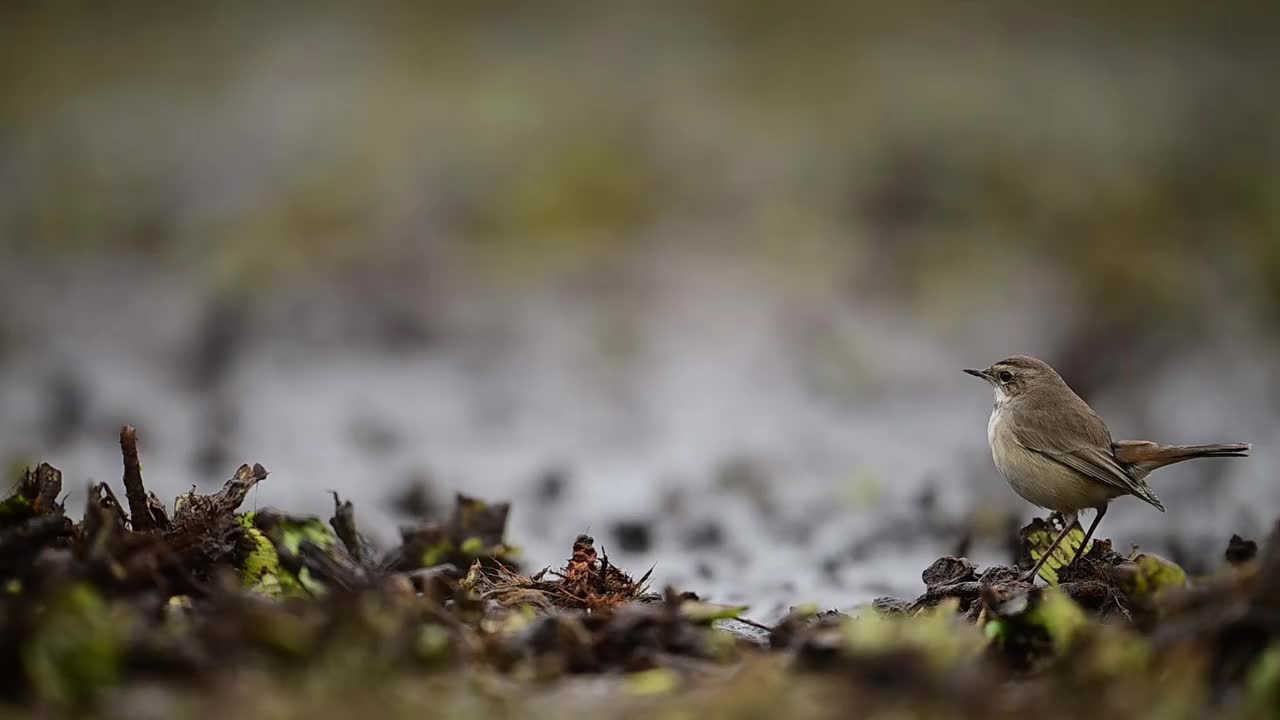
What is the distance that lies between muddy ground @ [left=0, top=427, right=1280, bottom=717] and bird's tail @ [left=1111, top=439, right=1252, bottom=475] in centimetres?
98

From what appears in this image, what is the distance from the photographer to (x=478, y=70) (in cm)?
1112

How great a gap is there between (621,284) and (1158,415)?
12.8 ft

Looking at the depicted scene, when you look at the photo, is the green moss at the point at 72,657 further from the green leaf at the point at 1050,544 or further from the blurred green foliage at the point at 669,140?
the blurred green foliage at the point at 669,140

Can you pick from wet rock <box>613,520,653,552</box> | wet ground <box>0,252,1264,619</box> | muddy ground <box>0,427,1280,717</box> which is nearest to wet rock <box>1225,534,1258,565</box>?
muddy ground <box>0,427,1280,717</box>

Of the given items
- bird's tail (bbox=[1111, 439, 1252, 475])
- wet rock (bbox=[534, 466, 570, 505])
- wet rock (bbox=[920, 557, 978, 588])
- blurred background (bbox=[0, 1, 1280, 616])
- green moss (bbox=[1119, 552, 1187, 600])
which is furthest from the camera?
blurred background (bbox=[0, 1, 1280, 616])

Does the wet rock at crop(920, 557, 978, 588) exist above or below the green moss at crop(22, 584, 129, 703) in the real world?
above

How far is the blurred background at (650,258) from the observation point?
22.8 feet

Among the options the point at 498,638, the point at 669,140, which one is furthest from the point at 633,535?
the point at 669,140

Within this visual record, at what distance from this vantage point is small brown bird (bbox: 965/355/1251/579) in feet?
14.3

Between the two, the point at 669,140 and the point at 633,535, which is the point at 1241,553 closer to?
the point at 633,535

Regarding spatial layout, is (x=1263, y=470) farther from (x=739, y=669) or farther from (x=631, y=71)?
(x=631, y=71)

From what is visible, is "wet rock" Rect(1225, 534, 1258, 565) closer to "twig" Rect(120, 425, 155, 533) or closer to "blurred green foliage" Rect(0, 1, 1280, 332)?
"twig" Rect(120, 425, 155, 533)

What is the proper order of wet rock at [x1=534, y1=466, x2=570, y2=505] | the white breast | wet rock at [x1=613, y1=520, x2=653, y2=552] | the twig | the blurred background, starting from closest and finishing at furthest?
1. the twig
2. the white breast
3. wet rock at [x1=613, y1=520, x2=653, y2=552]
4. wet rock at [x1=534, y1=466, x2=570, y2=505]
5. the blurred background

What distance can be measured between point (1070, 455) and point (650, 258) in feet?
17.9
